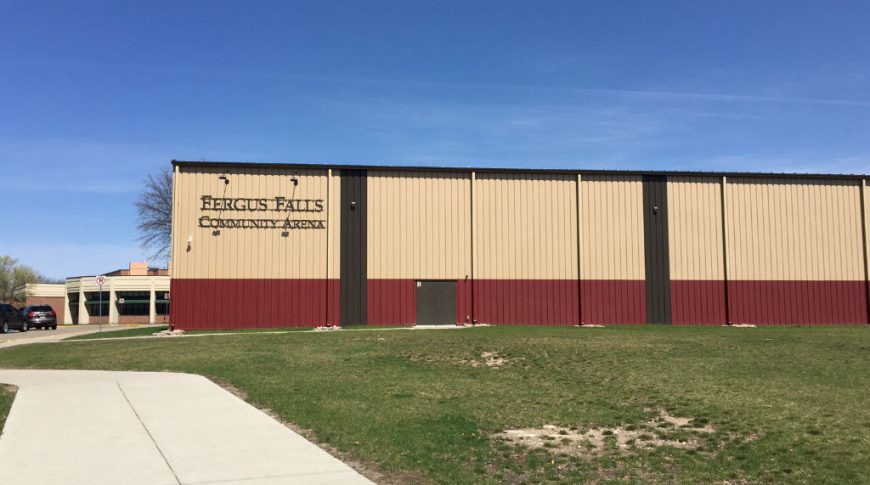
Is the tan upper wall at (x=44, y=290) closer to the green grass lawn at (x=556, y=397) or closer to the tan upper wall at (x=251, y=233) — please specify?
the tan upper wall at (x=251, y=233)

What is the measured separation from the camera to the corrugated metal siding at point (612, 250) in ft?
110

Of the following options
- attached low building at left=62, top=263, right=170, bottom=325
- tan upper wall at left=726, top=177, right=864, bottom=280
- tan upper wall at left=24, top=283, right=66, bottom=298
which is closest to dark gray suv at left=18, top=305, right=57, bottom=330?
attached low building at left=62, top=263, right=170, bottom=325

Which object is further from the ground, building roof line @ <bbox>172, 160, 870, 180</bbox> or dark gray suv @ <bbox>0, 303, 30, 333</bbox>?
building roof line @ <bbox>172, 160, 870, 180</bbox>

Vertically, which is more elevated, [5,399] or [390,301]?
[390,301]

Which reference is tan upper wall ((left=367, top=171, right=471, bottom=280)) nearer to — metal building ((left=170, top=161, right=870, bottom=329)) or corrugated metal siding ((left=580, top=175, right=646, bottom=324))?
metal building ((left=170, top=161, right=870, bottom=329))

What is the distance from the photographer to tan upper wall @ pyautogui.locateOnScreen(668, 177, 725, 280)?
34.0 m

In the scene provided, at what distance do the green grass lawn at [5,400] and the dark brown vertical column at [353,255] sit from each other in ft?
62.3

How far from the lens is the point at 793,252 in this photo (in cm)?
3466

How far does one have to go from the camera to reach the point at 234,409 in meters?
11.0

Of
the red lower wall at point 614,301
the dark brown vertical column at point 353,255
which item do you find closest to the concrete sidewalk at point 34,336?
the dark brown vertical column at point 353,255

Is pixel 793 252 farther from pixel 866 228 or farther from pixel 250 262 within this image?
pixel 250 262

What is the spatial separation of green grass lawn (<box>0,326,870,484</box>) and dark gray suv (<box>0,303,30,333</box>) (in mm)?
18387

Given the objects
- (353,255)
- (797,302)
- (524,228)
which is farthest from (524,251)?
(797,302)

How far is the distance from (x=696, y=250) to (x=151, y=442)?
102 ft
